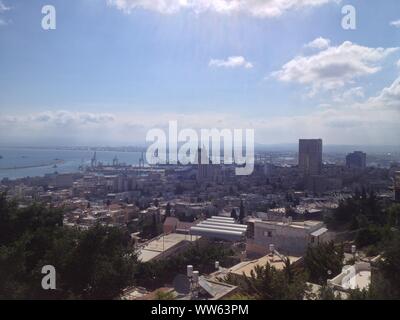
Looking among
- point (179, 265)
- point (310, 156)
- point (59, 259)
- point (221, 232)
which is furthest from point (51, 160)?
point (59, 259)

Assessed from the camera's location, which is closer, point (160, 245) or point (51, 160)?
point (160, 245)

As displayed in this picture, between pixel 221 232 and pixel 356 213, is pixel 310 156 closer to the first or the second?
pixel 356 213

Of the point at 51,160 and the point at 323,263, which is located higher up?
the point at 51,160

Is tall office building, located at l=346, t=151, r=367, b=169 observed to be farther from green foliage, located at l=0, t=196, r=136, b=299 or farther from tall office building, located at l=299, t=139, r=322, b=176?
green foliage, located at l=0, t=196, r=136, b=299

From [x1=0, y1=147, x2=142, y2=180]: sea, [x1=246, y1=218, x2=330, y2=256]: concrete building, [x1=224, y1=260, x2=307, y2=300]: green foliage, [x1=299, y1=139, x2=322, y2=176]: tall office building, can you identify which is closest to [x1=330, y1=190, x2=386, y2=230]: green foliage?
[x1=246, y1=218, x2=330, y2=256]: concrete building

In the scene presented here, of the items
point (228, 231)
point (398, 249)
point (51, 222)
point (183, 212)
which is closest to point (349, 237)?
point (228, 231)

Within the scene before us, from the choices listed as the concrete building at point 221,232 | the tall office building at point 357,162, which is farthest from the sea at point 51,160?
the tall office building at point 357,162

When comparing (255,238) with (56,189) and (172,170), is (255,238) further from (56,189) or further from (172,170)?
(172,170)
